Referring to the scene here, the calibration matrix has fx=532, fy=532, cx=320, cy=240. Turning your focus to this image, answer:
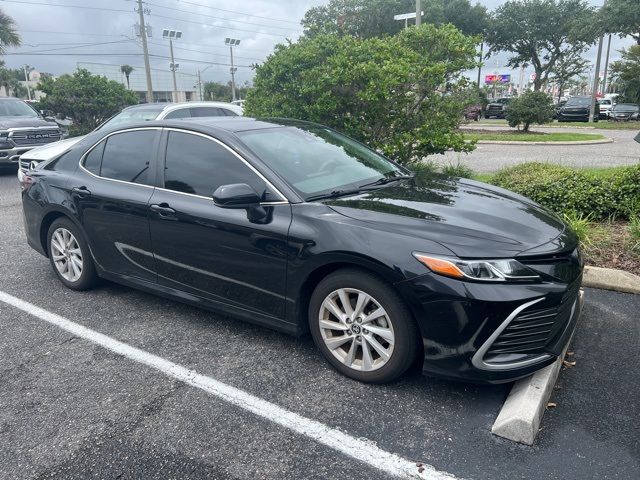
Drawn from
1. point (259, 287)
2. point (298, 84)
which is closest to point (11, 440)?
point (259, 287)

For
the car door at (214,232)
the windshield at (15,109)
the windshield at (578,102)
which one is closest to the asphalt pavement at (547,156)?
the car door at (214,232)

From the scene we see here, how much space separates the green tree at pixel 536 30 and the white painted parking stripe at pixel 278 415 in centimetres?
4274

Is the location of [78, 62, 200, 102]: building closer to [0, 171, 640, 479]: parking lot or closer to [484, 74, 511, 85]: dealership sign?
[484, 74, 511, 85]: dealership sign

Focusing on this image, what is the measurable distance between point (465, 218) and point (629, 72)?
36.8m

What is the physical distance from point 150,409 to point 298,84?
5.54 meters

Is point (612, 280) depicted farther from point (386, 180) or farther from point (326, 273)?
point (326, 273)

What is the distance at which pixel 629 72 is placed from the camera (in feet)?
109

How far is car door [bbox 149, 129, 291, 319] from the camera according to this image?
339 cm

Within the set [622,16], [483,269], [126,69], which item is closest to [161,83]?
[126,69]

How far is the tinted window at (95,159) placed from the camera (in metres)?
4.54

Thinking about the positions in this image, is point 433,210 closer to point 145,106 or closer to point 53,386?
point 53,386

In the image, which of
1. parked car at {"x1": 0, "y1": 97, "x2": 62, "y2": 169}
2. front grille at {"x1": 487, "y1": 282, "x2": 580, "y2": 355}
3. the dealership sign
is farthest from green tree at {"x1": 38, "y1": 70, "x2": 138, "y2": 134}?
the dealership sign

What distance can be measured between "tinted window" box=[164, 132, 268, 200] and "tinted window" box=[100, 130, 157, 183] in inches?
10.2

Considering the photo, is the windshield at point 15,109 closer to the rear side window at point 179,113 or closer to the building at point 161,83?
the rear side window at point 179,113
